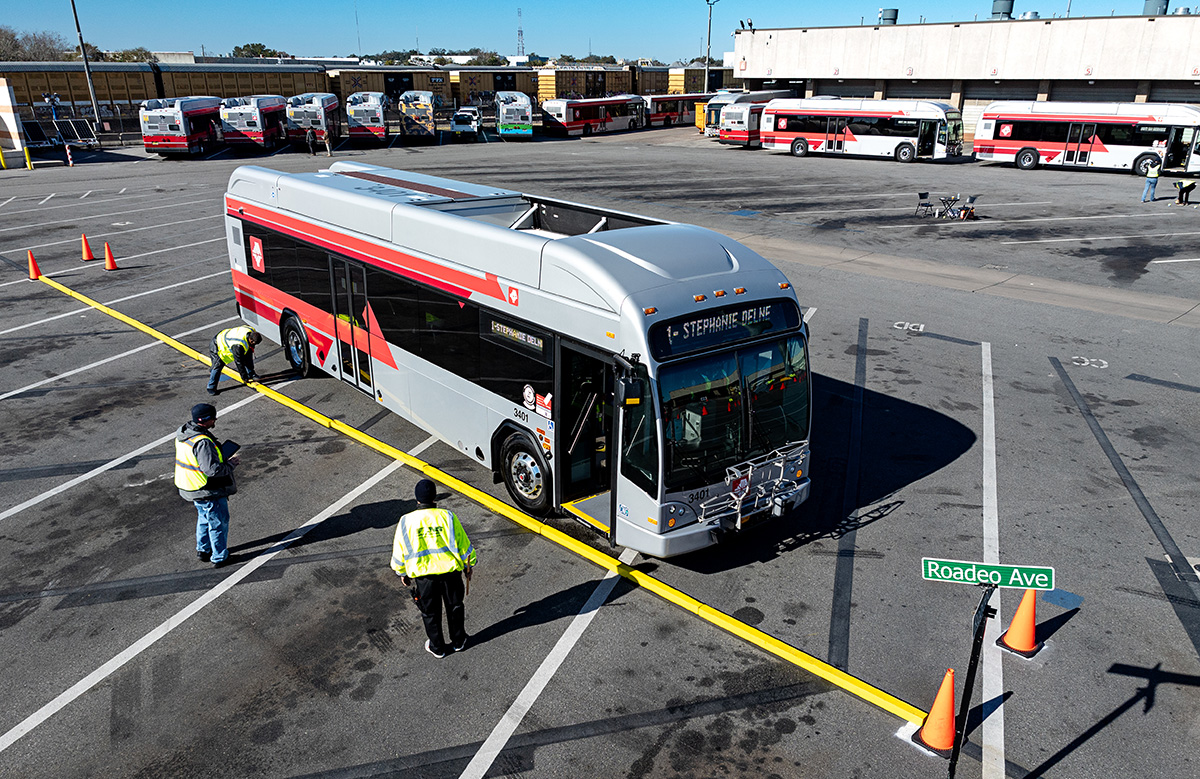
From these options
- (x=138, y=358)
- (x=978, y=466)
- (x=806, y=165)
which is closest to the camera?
(x=978, y=466)

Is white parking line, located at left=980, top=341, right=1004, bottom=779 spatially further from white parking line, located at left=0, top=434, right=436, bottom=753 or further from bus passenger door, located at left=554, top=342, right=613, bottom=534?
white parking line, located at left=0, top=434, right=436, bottom=753

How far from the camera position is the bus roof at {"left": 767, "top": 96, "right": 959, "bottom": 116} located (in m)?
41.7

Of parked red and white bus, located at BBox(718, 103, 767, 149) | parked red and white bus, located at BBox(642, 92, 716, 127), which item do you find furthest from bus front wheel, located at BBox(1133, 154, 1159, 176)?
parked red and white bus, located at BBox(642, 92, 716, 127)

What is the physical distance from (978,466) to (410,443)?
7934mm

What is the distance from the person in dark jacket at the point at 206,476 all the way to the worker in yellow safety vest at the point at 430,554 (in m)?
2.60

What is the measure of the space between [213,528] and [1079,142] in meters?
42.8

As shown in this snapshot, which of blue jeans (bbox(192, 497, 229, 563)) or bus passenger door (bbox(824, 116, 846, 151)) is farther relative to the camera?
bus passenger door (bbox(824, 116, 846, 151))

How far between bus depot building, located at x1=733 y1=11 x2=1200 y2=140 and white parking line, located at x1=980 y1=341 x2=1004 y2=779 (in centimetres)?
5104

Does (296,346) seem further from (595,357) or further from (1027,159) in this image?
(1027,159)

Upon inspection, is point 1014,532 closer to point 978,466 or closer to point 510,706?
point 978,466

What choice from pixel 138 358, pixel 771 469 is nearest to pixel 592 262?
pixel 771 469

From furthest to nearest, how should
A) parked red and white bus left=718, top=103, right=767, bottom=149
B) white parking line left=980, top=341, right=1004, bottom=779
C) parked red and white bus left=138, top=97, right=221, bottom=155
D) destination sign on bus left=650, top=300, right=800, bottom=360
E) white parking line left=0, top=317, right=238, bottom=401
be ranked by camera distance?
parked red and white bus left=718, top=103, right=767, bottom=149
parked red and white bus left=138, top=97, right=221, bottom=155
white parking line left=0, top=317, right=238, bottom=401
destination sign on bus left=650, top=300, right=800, bottom=360
white parking line left=980, top=341, right=1004, bottom=779

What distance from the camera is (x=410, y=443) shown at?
36.2 feet

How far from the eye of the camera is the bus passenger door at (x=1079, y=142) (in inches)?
1463
